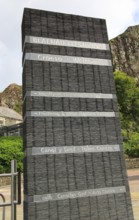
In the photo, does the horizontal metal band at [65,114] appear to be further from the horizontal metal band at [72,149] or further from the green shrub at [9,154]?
the green shrub at [9,154]

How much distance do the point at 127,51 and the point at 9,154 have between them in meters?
79.6

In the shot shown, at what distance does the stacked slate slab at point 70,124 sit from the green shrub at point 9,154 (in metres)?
15.5

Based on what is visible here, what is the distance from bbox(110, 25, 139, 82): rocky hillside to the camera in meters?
88.8

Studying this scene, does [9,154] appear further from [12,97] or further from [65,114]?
[12,97]

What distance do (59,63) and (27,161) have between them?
2.81 metres

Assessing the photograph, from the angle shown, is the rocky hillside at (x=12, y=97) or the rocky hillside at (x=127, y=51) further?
the rocky hillside at (x=127, y=51)

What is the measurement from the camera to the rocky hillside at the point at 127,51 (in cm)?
8881

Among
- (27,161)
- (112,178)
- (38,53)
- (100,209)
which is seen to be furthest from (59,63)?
(100,209)

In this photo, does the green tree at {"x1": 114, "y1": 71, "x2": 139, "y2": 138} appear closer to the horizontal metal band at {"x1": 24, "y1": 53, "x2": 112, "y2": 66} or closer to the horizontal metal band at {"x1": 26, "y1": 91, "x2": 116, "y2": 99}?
the horizontal metal band at {"x1": 24, "y1": 53, "x2": 112, "y2": 66}

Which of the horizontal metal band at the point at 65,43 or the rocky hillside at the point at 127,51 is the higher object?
the rocky hillside at the point at 127,51

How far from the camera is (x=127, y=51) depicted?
92938mm

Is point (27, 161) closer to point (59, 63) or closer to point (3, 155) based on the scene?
point (59, 63)

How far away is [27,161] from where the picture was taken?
6191mm

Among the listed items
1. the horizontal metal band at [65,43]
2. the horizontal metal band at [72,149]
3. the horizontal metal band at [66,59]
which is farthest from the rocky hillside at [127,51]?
the horizontal metal band at [72,149]
